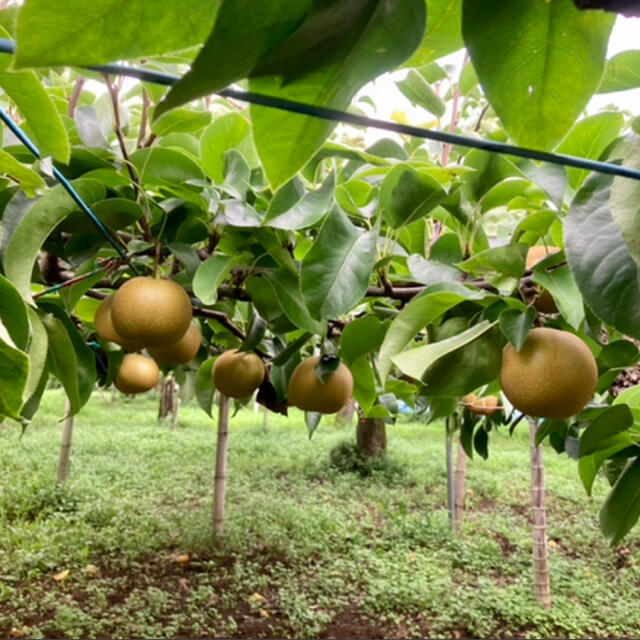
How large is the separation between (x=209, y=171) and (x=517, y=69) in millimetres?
644

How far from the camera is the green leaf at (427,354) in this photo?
23.0 inches

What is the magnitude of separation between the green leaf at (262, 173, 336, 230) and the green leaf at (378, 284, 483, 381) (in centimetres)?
14

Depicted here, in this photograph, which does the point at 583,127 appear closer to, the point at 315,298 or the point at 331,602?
the point at 315,298

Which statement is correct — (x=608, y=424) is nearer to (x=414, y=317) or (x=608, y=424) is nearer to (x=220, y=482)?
(x=414, y=317)

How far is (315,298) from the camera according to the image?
25.4 inches

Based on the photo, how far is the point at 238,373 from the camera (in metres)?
1.15

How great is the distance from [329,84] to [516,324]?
423 millimetres

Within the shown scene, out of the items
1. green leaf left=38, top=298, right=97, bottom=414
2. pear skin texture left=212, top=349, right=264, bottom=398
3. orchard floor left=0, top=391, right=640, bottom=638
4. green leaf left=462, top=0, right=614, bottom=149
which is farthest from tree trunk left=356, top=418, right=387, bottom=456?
green leaf left=462, top=0, right=614, bottom=149

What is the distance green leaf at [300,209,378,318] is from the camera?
2.10 feet

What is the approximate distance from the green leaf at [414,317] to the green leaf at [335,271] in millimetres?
60

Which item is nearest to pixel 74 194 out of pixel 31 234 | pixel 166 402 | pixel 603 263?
pixel 31 234

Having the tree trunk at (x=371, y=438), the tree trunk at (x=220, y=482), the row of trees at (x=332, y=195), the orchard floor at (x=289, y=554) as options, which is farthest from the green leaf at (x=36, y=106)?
the tree trunk at (x=371, y=438)

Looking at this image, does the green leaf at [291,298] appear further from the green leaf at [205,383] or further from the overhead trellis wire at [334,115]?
the green leaf at [205,383]

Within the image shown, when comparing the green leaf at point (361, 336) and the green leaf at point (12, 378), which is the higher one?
the green leaf at point (361, 336)
